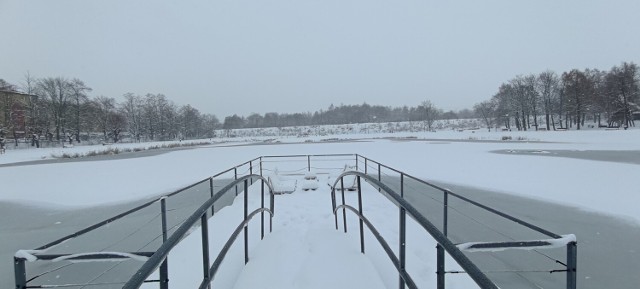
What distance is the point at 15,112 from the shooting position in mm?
59406

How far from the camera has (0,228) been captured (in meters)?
7.85

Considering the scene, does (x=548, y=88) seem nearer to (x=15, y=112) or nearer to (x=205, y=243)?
(x=205, y=243)

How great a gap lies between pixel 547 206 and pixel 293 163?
1324 centimetres

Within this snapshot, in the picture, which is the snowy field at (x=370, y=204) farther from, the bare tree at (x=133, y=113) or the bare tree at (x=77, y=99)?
the bare tree at (x=133, y=113)

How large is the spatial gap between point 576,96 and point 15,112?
363 ft

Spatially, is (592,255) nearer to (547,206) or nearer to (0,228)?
(547,206)

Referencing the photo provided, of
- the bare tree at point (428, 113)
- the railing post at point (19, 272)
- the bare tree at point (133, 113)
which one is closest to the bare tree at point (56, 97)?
the bare tree at point (133, 113)

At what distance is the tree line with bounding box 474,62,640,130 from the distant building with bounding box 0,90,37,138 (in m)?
101

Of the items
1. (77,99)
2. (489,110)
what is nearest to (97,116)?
(77,99)

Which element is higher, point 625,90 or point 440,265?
point 625,90

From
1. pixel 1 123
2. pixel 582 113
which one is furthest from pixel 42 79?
pixel 582 113

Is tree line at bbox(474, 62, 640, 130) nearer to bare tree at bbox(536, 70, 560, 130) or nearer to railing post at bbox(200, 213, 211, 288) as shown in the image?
bare tree at bbox(536, 70, 560, 130)

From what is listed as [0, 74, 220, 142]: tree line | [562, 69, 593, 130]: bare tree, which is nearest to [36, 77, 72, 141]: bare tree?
[0, 74, 220, 142]: tree line

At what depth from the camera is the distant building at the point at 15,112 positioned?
56.5 meters
